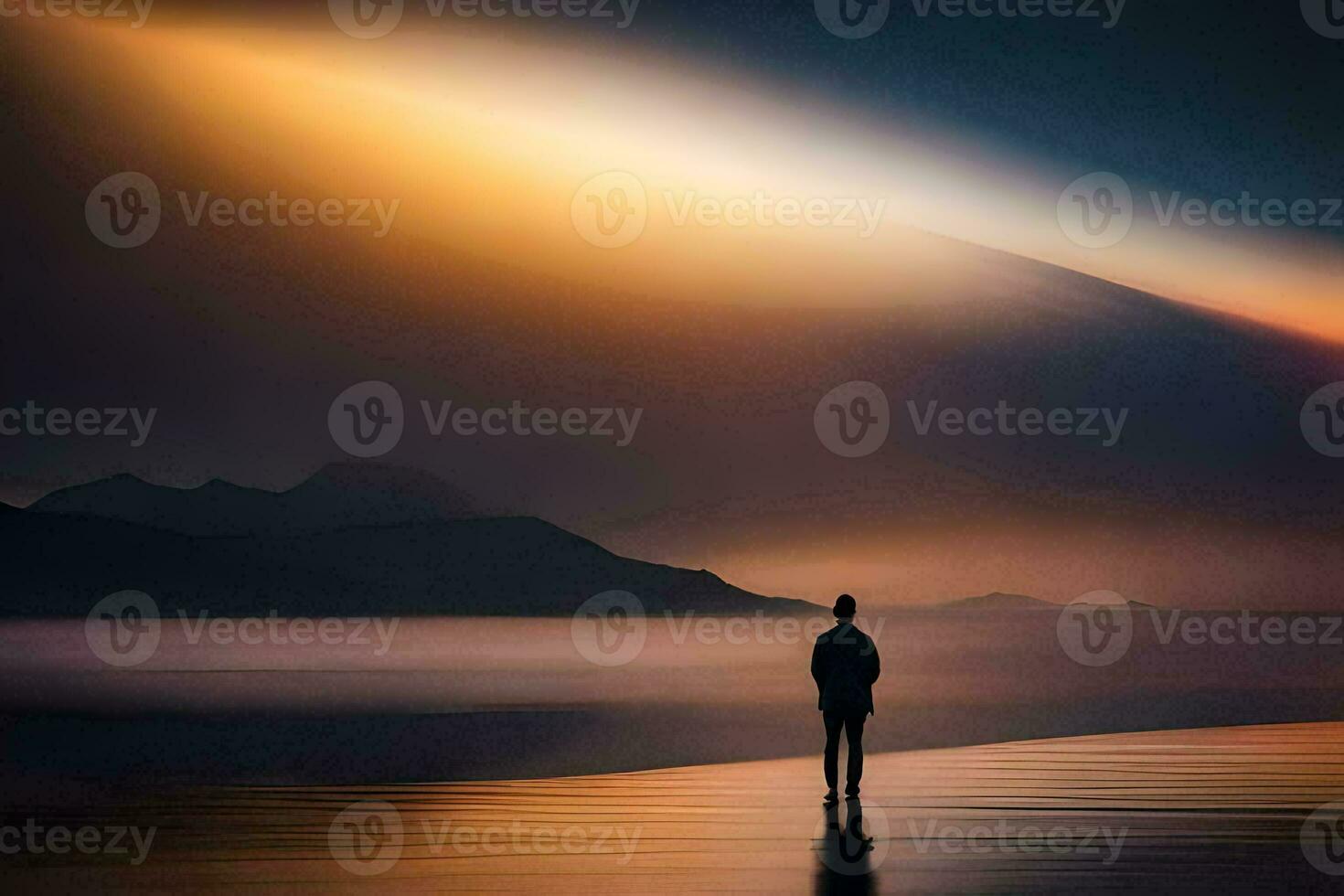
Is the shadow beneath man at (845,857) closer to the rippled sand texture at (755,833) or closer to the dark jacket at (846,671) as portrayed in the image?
the rippled sand texture at (755,833)

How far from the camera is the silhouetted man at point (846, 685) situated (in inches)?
532

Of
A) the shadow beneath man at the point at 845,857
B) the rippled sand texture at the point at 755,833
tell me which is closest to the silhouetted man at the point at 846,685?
the rippled sand texture at the point at 755,833

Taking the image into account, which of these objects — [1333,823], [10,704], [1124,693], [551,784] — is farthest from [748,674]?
[1333,823]

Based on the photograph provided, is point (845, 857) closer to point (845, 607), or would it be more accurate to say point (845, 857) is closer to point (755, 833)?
point (755, 833)

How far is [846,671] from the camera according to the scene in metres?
13.5

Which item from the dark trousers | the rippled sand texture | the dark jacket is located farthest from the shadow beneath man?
the dark jacket

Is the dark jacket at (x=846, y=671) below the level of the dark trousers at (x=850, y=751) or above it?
above

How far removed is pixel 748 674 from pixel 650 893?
28194 mm

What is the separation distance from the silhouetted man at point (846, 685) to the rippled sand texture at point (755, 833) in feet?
1.20

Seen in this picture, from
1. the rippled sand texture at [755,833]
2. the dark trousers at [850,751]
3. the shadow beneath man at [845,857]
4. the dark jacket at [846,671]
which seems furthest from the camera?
the dark trousers at [850,751]

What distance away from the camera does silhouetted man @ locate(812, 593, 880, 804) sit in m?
13.5

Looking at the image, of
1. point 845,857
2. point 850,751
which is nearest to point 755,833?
point 845,857

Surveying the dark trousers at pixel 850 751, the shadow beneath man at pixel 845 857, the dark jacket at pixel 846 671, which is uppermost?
the dark jacket at pixel 846 671

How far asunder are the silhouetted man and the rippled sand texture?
366 millimetres
